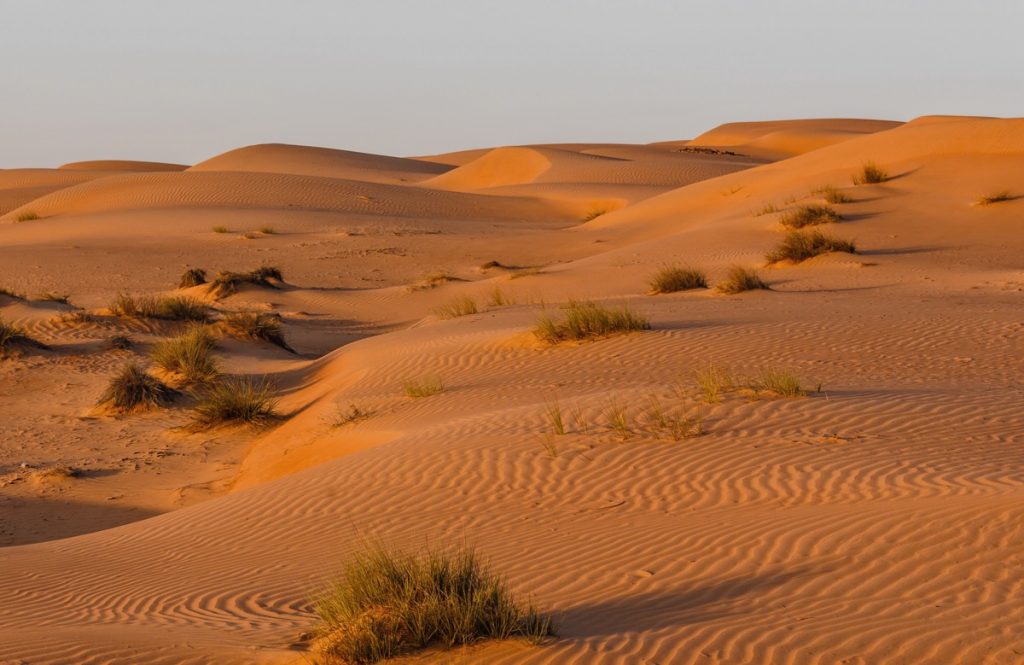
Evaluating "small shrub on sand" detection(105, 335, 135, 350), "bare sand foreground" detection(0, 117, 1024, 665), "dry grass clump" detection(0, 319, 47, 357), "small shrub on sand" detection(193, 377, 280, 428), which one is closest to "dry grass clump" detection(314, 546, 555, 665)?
"bare sand foreground" detection(0, 117, 1024, 665)

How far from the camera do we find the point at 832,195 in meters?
28.8

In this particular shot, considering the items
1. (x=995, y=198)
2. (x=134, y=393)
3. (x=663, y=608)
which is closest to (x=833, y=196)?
(x=995, y=198)

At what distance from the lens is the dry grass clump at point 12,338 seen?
17.8 m

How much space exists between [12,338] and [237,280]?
879cm

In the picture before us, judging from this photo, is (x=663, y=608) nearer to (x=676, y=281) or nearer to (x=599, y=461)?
(x=599, y=461)

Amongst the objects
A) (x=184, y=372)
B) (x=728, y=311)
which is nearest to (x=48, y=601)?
(x=184, y=372)

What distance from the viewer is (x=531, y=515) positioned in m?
8.21

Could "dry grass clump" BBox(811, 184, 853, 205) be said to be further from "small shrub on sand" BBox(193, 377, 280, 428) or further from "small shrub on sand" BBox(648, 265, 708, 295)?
"small shrub on sand" BBox(193, 377, 280, 428)

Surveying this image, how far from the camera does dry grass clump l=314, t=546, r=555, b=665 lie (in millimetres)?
5254

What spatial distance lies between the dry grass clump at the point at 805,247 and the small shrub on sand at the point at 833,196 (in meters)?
4.82

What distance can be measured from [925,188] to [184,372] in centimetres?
1934

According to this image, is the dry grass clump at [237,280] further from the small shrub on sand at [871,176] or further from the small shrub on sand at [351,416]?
the small shrub on sand at [871,176]

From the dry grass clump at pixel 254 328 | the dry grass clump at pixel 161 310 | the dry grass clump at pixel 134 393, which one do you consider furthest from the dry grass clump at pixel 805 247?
the dry grass clump at pixel 134 393

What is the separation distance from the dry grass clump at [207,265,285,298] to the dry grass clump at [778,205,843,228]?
36.0 feet
